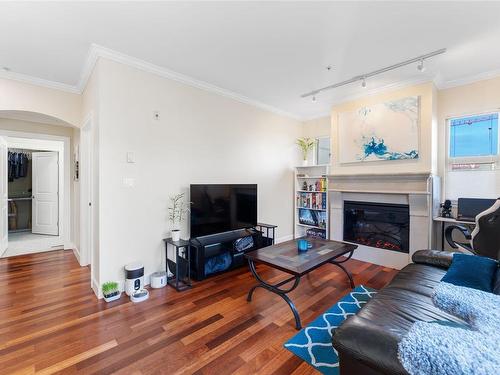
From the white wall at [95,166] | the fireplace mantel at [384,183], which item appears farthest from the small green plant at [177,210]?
the fireplace mantel at [384,183]

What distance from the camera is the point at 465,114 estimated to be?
326cm

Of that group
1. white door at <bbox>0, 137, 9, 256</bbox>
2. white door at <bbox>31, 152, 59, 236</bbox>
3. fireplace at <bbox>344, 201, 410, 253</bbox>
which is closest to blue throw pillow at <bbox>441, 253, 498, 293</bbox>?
fireplace at <bbox>344, 201, 410, 253</bbox>

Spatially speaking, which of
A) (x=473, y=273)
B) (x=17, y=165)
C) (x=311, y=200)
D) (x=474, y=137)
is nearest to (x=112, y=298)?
(x=473, y=273)

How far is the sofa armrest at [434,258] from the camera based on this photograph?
7.27ft

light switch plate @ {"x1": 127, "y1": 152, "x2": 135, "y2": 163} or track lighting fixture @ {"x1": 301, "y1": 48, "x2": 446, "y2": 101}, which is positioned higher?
track lighting fixture @ {"x1": 301, "y1": 48, "x2": 446, "y2": 101}

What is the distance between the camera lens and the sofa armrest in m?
2.22

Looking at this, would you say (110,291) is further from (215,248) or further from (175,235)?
(215,248)

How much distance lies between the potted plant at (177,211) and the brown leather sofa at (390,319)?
2.29m

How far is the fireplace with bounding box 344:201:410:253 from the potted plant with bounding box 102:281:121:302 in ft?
11.2

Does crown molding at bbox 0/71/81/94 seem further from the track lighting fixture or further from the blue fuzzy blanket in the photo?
the blue fuzzy blanket

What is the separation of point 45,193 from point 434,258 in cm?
715

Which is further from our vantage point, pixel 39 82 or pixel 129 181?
pixel 39 82

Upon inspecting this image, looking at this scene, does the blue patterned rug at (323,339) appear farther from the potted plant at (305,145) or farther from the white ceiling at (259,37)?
the potted plant at (305,145)

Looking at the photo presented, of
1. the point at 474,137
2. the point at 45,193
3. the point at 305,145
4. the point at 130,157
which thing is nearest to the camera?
the point at 130,157
